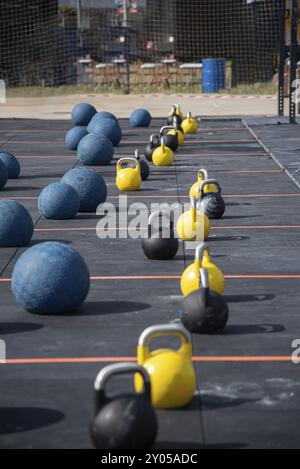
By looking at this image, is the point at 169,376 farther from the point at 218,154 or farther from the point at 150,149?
the point at 218,154

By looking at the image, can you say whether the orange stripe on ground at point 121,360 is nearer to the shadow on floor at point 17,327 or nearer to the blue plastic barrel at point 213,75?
the shadow on floor at point 17,327

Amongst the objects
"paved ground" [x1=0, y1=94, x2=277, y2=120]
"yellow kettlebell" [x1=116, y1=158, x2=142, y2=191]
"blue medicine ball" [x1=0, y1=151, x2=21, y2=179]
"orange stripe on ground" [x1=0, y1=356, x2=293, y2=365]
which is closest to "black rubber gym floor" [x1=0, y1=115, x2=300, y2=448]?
"orange stripe on ground" [x1=0, y1=356, x2=293, y2=365]

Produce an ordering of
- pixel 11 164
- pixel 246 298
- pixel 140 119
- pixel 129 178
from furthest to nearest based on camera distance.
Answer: pixel 140 119, pixel 11 164, pixel 129 178, pixel 246 298

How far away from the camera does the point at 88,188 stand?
1596cm

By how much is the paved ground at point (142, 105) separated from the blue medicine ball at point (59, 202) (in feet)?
64.5

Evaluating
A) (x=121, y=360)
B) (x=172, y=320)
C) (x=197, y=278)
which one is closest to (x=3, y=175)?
(x=197, y=278)

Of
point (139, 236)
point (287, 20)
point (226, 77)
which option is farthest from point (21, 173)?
point (226, 77)

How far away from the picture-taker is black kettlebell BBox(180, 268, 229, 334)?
8945mm

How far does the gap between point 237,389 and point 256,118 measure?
2442 cm

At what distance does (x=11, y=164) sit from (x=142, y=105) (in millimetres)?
20192

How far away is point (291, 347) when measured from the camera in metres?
8.88

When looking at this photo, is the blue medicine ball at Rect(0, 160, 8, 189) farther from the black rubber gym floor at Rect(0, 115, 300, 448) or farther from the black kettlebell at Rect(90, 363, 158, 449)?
the black kettlebell at Rect(90, 363, 158, 449)

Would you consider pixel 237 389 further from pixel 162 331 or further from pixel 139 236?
pixel 139 236

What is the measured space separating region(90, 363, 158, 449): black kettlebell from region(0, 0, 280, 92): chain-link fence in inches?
1627
